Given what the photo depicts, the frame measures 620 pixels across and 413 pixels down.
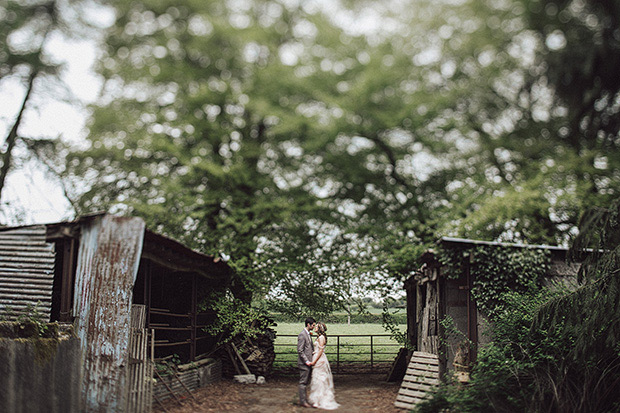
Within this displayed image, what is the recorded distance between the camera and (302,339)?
10.7 metres

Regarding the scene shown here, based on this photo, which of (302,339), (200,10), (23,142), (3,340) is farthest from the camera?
(200,10)

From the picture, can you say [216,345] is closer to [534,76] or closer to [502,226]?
[502,226]

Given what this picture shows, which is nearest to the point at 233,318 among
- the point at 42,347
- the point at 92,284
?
the point at 92,284

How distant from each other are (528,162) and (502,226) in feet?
10.8

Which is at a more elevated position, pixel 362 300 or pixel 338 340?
pixel 362 300

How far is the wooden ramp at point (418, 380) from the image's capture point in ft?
32.9

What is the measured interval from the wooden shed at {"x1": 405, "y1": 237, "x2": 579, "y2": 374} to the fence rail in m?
3.93

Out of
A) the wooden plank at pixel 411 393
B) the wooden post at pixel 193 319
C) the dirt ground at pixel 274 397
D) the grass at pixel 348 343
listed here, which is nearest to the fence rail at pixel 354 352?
the grass at pixel 348 343

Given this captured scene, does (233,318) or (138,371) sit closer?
(138,371)

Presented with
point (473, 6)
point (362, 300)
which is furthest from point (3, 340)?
point (473, 6)

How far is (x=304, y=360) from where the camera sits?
10.5m

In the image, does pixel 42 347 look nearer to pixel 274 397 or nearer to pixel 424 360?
pixel 274 397

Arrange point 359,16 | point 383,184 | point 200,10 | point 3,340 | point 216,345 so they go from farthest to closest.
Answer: point 359,16
point 200,10
point 383,184
point 216,345
point 3,340

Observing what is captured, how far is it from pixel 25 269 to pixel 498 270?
903 cm
